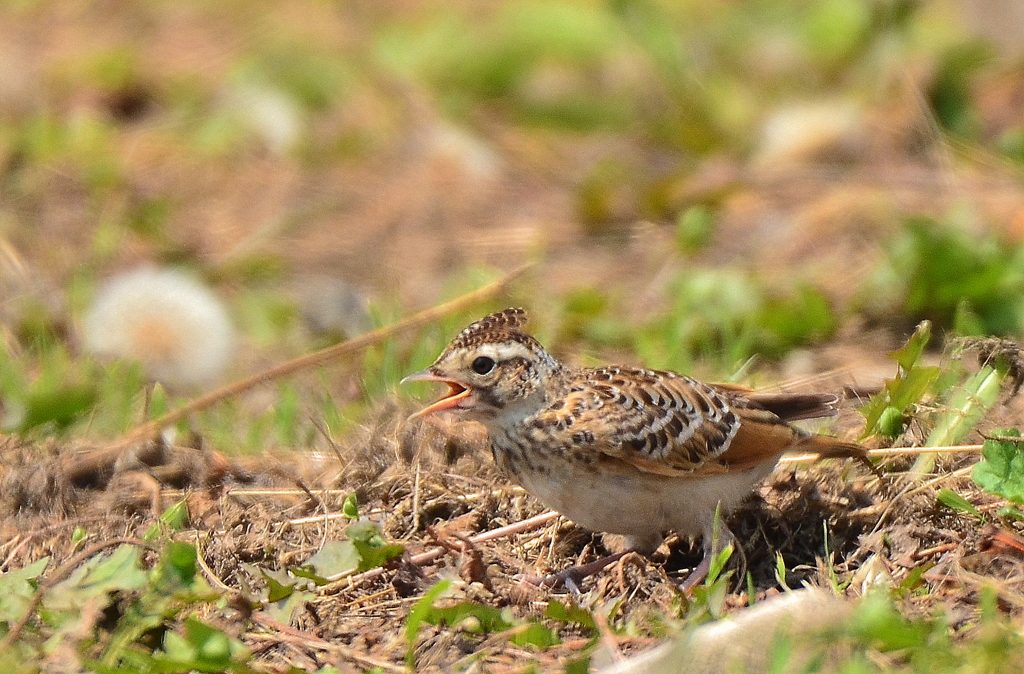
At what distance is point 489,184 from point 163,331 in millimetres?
3144

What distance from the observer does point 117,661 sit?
11.5 ft

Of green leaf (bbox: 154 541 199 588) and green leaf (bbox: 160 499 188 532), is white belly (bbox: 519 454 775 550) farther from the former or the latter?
green leaf (bbox: 160 499 188 532)

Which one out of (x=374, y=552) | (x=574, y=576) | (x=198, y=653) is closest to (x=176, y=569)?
(x=198, y=653)

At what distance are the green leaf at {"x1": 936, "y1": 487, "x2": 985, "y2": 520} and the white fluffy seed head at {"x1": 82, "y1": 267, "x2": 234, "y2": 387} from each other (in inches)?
146

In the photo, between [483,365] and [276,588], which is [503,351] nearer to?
[483,365]

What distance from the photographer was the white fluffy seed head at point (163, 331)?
648cm

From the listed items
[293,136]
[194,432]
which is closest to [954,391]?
[194,432]

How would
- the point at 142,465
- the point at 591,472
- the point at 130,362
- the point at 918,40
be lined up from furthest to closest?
the point at 918,40, the point at 130,362, the point at 142,465, the point at 591,472

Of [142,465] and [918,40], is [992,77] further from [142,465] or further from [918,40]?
[142,465]

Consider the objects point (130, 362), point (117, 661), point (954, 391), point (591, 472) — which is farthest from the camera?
point (130, 362)

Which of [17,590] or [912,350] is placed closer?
[17,590]

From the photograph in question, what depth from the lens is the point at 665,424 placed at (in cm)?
399

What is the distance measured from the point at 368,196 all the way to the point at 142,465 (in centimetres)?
436

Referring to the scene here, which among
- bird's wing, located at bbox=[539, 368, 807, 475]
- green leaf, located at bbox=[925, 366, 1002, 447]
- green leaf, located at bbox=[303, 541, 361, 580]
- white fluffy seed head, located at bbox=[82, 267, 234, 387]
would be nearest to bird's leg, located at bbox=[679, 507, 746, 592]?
bird's wing, located at bbox=[539, 368, 807, 475]
